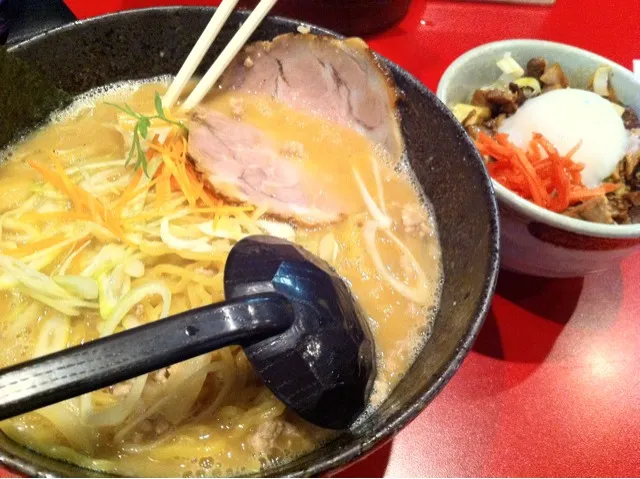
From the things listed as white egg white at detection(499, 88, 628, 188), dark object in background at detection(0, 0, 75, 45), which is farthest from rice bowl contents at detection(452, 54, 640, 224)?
dark object in background at detection(0, 0, 75, 45)

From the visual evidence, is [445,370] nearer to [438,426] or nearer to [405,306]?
[405,306]

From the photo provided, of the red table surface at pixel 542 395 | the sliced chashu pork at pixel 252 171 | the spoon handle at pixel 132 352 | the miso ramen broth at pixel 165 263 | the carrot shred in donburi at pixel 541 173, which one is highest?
the spoon handle at pixel 132 352

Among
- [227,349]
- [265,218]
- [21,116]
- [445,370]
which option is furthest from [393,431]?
[21,116]

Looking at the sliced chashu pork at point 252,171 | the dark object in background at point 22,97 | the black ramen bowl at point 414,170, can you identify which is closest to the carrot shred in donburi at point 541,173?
the black ramen bowl at point 414,170

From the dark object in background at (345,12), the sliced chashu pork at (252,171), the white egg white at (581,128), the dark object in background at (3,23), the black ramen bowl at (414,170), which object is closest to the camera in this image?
Result: the black ramen bowl at (414,170)

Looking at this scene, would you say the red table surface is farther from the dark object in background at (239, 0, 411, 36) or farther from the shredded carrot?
the dark object in background at (239, 0, 411, 36)

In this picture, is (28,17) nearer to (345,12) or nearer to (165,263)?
(345,12)

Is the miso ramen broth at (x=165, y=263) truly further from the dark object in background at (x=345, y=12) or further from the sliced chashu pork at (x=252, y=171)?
the dark object in background at (x=345, y=12)
